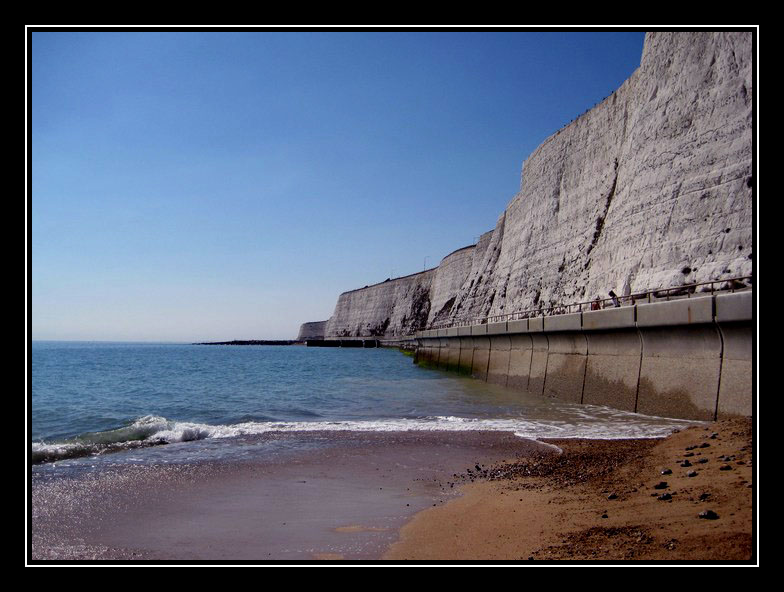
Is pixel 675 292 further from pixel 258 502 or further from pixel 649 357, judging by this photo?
pixel 258 502

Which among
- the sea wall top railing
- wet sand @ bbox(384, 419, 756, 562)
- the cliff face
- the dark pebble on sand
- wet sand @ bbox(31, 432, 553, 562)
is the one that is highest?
the cliff face

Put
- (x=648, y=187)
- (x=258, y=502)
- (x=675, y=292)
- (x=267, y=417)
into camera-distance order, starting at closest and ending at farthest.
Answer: (x=258, y=502)
(x=267, y=417)
(x=675, y=292)
(x=648, y=187)

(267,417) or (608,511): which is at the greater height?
(608,511)

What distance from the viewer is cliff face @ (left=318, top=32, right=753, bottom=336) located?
15.6m

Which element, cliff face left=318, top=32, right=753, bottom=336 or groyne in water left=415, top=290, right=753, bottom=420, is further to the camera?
cliff face left=318, top=32, right=753, bottom=336

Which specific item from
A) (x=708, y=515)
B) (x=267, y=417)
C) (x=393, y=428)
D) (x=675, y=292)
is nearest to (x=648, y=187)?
(x=675, y=292)

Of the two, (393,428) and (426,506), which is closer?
(426,506)

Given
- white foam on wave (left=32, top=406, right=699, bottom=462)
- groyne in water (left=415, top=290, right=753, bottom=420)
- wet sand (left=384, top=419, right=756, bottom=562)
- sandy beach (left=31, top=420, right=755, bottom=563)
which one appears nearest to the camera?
wet sand (left=384, top=419, right=756, bottom=562)

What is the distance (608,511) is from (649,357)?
7.36 m

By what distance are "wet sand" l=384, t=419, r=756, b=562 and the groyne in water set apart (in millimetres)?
1501

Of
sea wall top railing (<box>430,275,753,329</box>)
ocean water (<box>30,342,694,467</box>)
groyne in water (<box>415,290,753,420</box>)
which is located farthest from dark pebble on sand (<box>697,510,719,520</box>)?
ocean water (<box>30,342,694,467</box>)

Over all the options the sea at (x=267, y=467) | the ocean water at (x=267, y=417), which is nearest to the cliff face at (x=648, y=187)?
the ocean water at (x=267, y=417)

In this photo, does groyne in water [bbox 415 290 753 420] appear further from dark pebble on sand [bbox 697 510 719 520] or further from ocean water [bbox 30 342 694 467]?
dark pebble on sand [bbox 697 510 719 520]

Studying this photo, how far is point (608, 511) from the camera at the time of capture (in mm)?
5000
